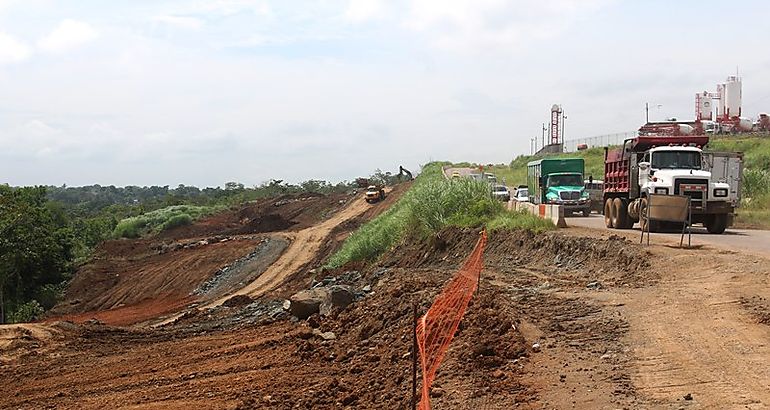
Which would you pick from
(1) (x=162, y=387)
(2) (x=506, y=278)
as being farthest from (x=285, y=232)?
(1) (x=162, y=387)

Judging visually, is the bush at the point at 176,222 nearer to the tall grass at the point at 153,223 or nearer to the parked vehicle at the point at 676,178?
the tall grass at the point at 153,223

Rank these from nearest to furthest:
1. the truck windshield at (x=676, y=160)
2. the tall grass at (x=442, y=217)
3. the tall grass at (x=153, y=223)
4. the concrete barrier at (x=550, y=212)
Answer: the truck windshield at (x=676, y=160)
the concrete barrier at (x=550, y=212)
the tall grass at (x=442, y=217)
the tall grass at (x=153, y=223)

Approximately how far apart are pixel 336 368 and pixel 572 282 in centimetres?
594

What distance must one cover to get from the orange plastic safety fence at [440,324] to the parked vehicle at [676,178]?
33.5 ft

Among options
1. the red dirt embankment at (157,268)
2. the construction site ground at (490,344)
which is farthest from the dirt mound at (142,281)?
the construction site ground at (490,344)

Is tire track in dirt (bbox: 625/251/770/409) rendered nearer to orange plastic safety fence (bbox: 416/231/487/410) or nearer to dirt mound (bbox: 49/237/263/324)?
orange plastic safety fence (bbox: 416/231/487/410)

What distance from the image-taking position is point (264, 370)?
1273 centimetres

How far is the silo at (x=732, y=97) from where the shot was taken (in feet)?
280

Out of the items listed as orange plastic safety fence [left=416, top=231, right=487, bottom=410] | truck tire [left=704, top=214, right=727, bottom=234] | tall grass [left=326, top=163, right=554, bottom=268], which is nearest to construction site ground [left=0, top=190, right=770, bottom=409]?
orange plastic safety fence [left=416, top=231, right=487, bottom=410]

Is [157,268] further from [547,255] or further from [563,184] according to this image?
[547,255]

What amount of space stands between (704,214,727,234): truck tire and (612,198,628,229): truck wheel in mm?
3031

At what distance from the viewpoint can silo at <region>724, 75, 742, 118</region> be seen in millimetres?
85312

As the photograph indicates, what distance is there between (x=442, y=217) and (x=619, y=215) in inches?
243

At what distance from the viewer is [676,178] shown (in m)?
23.6
